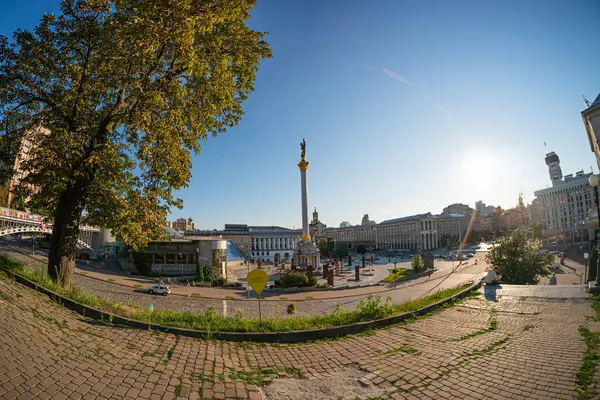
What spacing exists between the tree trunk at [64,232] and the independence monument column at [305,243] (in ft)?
121

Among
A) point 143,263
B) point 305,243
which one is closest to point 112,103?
point 143,263

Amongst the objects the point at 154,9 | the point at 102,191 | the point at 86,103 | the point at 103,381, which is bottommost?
the point at 103,381

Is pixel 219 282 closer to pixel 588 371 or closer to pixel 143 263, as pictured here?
pixel 143 263

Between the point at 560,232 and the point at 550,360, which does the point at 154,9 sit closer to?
the point at 550,360

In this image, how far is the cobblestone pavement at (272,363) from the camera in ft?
13.3

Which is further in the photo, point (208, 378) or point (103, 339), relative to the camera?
point (103, 339)

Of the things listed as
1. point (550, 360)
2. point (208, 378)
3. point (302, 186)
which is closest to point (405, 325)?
point (550, 360)

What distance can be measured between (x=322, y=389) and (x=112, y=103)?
1059 centimetres

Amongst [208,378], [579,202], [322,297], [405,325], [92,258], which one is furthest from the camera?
[579,202]

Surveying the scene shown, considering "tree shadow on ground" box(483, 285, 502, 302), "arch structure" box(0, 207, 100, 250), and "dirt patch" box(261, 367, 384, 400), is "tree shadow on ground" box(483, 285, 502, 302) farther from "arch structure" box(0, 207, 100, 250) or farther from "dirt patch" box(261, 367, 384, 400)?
"arch structure" box(0, 207, 100, 250)

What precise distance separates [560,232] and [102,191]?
5310 inches

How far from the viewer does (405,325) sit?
7641 millimetres

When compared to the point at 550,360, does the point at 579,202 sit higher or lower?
higher

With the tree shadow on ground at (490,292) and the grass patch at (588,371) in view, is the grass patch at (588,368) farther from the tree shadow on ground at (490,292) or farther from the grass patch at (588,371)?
the tree shadow on ground at (490,292)
